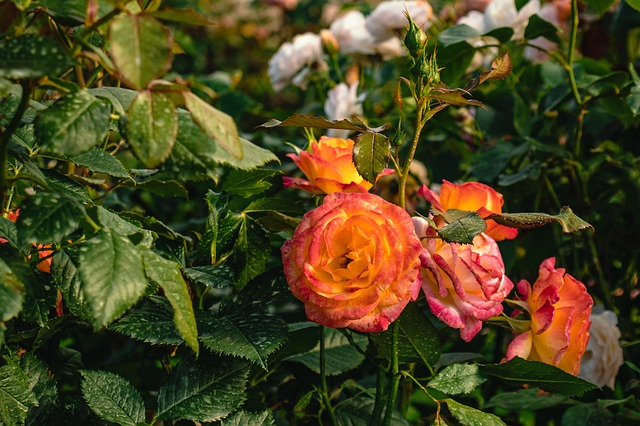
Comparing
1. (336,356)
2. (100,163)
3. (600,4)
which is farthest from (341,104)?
(100,163)

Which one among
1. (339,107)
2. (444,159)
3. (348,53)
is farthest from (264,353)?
(348,53)

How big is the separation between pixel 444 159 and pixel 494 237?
749mm

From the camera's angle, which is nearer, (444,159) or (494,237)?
(494,237)

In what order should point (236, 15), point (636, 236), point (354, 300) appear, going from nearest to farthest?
point (354, 300) → point (636, 236) → point (236, 15)

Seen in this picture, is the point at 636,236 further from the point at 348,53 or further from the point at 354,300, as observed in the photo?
the point at 354,300

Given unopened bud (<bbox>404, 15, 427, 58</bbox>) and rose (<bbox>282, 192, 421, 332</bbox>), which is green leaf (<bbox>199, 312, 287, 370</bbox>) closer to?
rose (<bbox>282, 192, 421, 332</bbox>)

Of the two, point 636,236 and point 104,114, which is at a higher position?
point 104,114

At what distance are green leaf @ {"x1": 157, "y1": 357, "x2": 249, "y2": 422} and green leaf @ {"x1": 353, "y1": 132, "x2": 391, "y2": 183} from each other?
229 mm

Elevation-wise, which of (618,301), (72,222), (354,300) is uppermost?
(72,222)

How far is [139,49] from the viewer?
0.50m

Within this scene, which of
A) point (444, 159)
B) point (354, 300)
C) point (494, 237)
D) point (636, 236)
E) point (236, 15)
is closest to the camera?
point (354, 300)

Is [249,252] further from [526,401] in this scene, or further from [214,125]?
[526,401]

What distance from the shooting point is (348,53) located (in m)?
1.62

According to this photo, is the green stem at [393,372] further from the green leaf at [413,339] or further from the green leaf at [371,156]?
the green leaf at [371,156]
